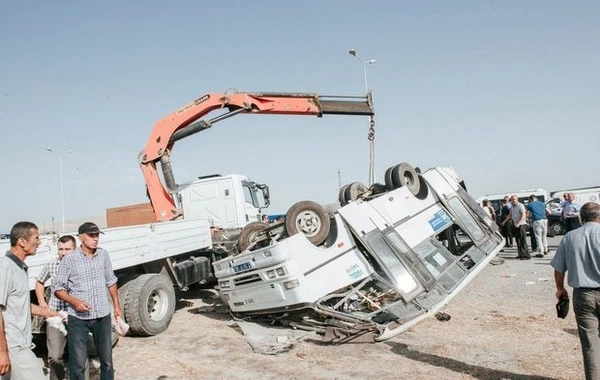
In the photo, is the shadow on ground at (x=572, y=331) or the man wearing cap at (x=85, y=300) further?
the shadow on ground at (x=572, y=331)

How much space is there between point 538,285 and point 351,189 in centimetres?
363

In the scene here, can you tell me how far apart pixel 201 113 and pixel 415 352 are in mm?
7429

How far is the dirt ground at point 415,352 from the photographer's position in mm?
4301

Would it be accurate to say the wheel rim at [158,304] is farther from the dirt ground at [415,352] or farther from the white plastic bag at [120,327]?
the white plastic bag at [120,327]

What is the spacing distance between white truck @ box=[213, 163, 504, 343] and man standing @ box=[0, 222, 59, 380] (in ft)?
10.1

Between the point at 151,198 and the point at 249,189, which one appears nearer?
the point at 151,198

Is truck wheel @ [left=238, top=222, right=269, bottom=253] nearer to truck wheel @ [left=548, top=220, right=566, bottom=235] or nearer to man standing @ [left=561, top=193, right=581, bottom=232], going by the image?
man standing @ [left=561, top=193, right=581, bottom=232]

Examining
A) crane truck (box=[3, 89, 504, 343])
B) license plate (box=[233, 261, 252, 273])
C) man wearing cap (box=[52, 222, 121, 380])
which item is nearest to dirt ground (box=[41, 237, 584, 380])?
crane truck (box=[3, 89, 504, 343])

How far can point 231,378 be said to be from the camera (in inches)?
180

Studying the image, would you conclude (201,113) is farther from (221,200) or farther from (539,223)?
(539,223)

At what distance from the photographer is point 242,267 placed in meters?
6.27

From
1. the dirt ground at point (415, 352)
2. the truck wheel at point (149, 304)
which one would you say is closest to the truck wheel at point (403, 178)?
the dirt ground at point (415, 352)

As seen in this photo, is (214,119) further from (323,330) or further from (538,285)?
(538,285)

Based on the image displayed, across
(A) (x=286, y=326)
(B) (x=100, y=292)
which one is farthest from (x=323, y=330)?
(B) (x=100, y=292)
